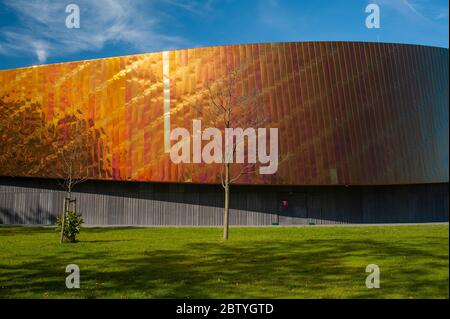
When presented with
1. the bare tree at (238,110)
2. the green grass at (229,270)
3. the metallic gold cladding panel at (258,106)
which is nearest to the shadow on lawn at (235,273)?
the green grass at (229,270)

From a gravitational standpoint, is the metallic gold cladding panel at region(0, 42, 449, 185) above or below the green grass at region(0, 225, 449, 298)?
above

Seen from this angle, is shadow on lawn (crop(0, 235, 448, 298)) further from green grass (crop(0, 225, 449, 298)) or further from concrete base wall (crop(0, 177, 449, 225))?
concrete base wall (crop(0, 177, 449, 225))

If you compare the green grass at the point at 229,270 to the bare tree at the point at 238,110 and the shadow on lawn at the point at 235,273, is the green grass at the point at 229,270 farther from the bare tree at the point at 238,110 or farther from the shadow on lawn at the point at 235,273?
the bare tree at the point at 238,110

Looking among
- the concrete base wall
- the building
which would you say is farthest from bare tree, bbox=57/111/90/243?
the concrete base wall

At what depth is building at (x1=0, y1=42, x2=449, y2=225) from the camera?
3206 centimetres

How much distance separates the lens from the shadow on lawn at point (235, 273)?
325 inches

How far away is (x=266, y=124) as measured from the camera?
104ft

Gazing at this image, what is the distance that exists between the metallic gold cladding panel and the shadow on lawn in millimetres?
17110

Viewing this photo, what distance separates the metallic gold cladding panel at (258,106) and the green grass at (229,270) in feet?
51.6

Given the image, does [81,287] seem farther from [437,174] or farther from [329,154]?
[437,174]

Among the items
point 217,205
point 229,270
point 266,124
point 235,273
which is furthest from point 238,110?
point 235,273

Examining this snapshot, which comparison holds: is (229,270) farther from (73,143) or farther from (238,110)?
(73,143)
